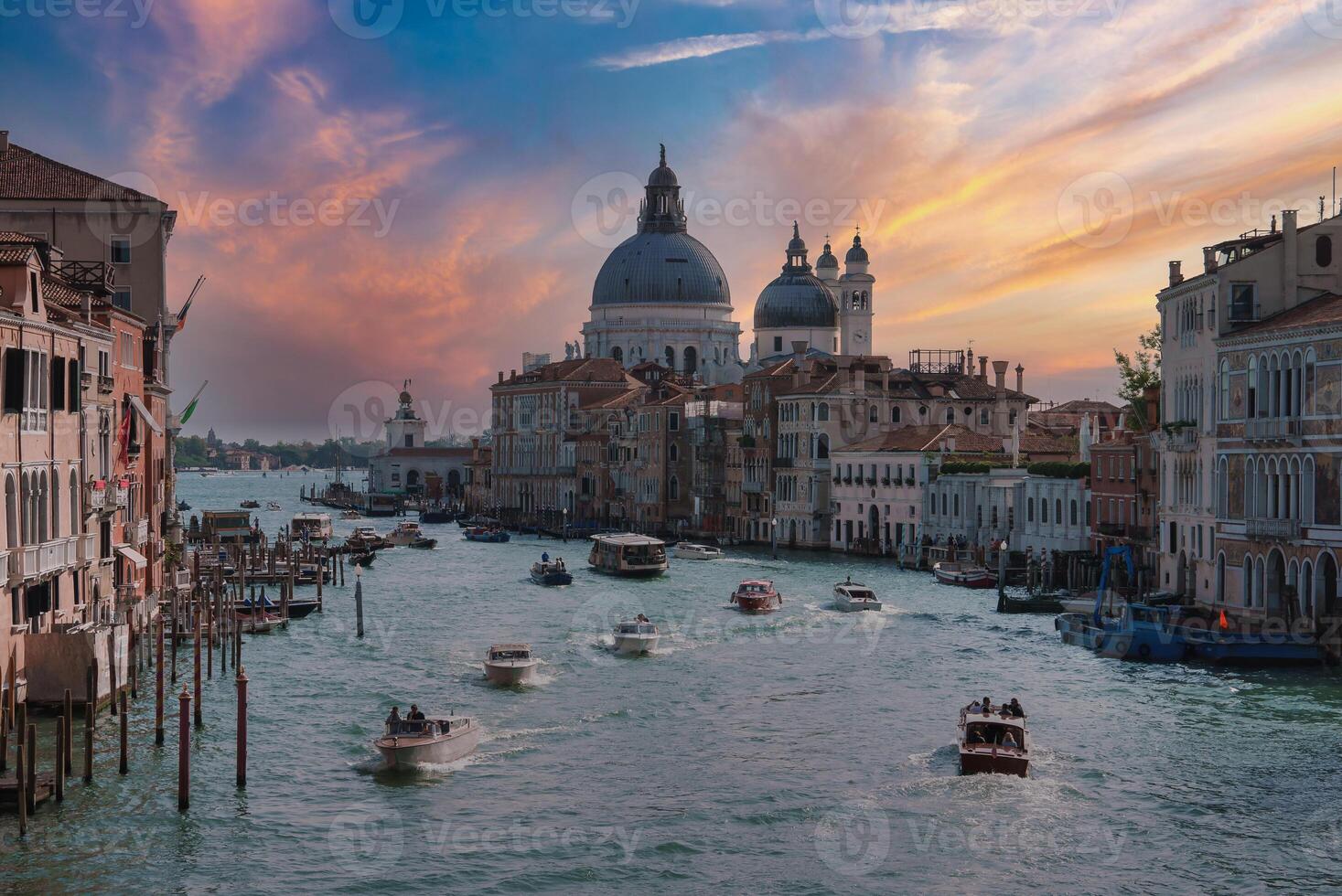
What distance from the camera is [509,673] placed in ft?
103

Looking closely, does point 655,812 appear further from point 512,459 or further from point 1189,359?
point 512,459

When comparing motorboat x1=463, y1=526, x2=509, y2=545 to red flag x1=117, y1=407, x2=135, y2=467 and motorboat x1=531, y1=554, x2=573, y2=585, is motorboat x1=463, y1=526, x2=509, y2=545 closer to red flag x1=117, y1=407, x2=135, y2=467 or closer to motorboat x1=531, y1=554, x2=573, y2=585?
motorboat x1=531, y1=554, x2=573, y2=585

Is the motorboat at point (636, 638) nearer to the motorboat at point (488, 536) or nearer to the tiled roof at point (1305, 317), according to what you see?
the tiled roof at point (1305, 317)

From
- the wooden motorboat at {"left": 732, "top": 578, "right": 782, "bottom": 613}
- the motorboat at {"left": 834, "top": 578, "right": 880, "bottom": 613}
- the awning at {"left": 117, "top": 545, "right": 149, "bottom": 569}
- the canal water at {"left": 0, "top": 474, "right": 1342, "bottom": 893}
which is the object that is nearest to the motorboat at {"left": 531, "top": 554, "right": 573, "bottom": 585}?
the wooden motorboat at {"left": 732, "top": 578, "right": 782, "bottom": 613}

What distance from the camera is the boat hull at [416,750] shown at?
2392 centimetres

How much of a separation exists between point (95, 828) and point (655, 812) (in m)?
6.37

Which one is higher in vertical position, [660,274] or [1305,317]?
[660,274]

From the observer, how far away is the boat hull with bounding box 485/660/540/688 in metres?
31.5

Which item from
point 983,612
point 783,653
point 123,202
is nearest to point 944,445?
point 983,612

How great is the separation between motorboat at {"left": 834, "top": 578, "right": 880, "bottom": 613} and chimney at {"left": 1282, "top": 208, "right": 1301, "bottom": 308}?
41.1 ft

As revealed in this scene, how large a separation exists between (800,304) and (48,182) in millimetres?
70952

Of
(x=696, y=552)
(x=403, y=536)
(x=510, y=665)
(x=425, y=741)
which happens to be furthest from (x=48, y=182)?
(x=403, y=536)

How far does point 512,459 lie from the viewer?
355ft

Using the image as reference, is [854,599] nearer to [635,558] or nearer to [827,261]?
[635,558]
